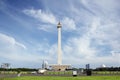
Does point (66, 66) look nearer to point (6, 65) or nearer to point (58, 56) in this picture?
point (58, 56)

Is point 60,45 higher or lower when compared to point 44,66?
higher

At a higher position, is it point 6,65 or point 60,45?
point 60,45

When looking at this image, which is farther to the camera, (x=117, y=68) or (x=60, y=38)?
(x=60, y=38)

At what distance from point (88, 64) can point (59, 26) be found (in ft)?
218

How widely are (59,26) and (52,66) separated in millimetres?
23553

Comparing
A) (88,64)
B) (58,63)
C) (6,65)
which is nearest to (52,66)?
(58,63)

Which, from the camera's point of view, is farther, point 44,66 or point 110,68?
point 44,66

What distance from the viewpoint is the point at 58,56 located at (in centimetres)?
13588

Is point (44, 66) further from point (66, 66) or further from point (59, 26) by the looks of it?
point (59, 26)

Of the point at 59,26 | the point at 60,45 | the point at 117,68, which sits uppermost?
the point at 59,26

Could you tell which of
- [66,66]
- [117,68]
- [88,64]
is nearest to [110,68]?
[117,68]

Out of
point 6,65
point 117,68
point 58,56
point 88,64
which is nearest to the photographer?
point 88,64

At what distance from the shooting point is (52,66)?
139 metres

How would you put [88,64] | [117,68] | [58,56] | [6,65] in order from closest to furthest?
[88,64] → [117,68] → [58,56] → [6,65]
